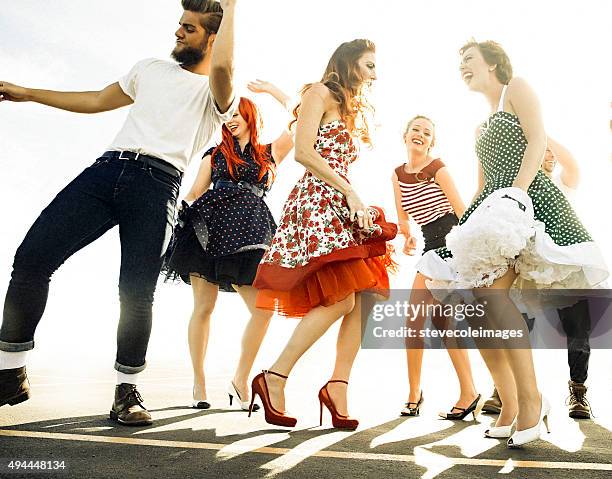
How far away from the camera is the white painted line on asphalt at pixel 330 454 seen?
2584 millimetres

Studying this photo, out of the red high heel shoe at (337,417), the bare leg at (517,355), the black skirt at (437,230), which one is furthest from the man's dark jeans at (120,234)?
the black skirt at (437,230)

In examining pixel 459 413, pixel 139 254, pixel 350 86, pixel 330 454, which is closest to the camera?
pixel 330 454

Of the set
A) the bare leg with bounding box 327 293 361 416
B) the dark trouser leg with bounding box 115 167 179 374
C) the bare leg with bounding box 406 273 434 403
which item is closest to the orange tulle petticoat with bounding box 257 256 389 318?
the bare leg with bounding box 327 293 361 416

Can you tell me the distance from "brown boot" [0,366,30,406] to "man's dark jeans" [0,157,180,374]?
0.39 ft

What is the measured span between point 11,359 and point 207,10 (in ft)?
6.45

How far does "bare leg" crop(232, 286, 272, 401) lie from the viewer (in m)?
4.35

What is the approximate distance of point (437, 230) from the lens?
4.85m

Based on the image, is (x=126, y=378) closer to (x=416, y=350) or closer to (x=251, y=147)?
(x=251, y=147)

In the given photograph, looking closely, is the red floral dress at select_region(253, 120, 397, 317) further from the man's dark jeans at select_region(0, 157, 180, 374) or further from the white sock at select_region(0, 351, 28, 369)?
the white sock at select_region(0, 351, 28, 369)

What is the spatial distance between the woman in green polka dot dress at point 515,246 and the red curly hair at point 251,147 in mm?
1747

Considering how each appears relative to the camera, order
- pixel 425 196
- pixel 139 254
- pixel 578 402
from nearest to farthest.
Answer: pixel 139 254
pixel 578 402
pixel 425 196

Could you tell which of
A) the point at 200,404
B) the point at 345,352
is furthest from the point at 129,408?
the point at 345,352

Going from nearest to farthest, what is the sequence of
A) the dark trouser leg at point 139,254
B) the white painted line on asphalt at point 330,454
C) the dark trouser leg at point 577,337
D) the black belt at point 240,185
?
1. the white painted line on asphalt at point 330,454
2. the dark trouser leg at point 139,254
3. the black belt at point 240,185
4. the dark trouser leg at point 577,337

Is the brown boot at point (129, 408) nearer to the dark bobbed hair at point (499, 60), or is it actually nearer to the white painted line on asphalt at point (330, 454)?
the white painted line on asphalt at point (330, 454)
